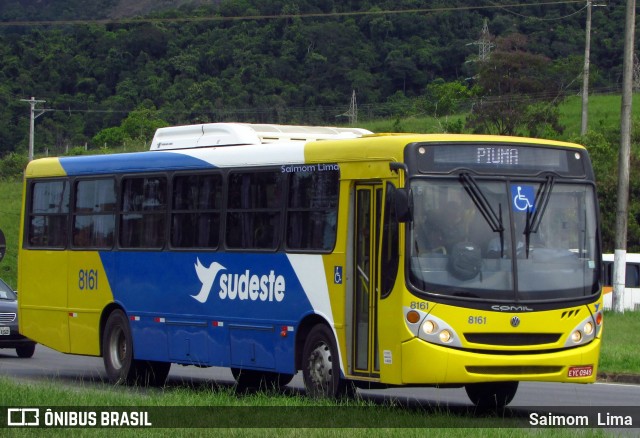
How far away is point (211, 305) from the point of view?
16922 millimetres

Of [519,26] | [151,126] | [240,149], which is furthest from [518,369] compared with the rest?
[519,26]

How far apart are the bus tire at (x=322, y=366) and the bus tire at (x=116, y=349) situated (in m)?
4.35

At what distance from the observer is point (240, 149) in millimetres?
16797

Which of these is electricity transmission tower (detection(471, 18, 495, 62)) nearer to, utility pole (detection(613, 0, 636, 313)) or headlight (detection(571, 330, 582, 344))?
utility pole (detection(613, 0, 636, 313))

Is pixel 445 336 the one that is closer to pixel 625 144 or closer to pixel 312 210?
pixel 312 210

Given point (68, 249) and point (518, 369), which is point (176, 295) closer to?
point (68, 249)

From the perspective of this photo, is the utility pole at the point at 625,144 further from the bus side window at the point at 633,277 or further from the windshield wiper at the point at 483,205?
the windshield wiper at the point at 483,205

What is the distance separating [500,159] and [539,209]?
2.32 ft

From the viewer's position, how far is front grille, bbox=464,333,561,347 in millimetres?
13492

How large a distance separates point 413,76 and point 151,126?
28.9 m

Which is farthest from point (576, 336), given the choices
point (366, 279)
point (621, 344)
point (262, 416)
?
point (621, 344)

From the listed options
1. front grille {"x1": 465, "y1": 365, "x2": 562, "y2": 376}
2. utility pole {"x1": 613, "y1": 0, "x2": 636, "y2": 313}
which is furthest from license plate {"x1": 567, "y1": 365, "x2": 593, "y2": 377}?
utility pole {"x1": 613, "y1": 0, "x2": 636, "y2": 313}

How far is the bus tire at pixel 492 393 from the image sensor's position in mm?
15414

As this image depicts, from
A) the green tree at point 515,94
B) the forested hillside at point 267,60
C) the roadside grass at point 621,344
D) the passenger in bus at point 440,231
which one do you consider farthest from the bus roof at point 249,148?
the forested hillside at point 267,60
